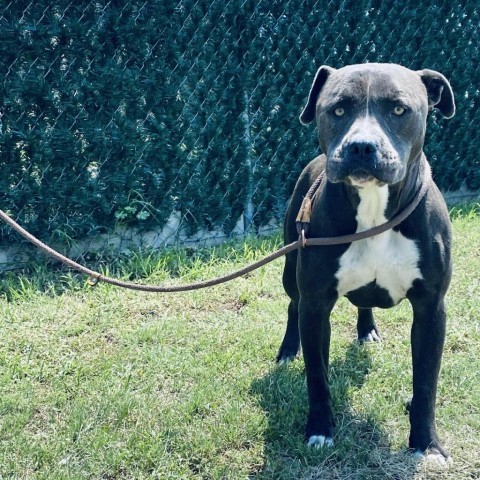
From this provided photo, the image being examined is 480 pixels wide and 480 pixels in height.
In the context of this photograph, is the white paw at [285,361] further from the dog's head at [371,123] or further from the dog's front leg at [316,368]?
the dog's head at [371,123]

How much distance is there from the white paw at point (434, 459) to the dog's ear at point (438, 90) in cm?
152

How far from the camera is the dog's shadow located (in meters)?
2.96

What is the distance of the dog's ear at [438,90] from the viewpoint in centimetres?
312

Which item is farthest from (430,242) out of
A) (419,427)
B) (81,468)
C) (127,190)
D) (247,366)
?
(127,190)

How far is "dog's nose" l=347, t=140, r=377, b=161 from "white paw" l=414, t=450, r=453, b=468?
1311 millimetres

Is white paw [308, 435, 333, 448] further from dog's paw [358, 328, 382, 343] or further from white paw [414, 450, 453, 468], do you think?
dog's paw [358, 328, 382, 343]

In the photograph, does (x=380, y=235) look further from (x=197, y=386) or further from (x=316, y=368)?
(x=197, y=386)

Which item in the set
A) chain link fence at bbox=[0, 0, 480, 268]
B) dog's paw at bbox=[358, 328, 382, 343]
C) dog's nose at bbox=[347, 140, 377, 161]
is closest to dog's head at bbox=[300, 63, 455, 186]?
dog's nose at bbox=[347, 140, 377, 161]

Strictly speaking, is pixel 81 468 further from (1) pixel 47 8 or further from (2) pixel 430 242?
(1) pixel 47 8

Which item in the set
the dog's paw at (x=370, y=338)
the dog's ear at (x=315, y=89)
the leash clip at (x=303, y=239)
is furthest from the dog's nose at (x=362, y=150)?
the dog's paw at (x=370, y=338)

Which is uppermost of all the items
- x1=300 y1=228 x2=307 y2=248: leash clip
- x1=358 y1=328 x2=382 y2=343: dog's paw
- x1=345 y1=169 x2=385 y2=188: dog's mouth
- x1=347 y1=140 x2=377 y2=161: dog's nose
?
x1=347 y1=140 x2=377 y2=161: dog's nose

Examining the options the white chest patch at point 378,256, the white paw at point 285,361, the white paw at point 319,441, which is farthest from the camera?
the white paw at point 285,361

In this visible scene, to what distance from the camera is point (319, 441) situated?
309cm

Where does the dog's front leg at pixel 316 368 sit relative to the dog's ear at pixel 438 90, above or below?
below
